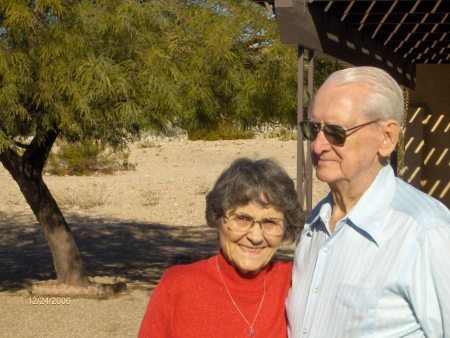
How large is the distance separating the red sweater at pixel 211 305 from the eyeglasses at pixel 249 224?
126mm

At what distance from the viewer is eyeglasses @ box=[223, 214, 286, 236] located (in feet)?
9.62

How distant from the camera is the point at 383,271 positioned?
2.36 metres

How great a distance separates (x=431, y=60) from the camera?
29.4 feet

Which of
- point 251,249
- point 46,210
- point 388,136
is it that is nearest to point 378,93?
point 388,136

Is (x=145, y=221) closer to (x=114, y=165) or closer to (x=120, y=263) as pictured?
(x=120, y=263)

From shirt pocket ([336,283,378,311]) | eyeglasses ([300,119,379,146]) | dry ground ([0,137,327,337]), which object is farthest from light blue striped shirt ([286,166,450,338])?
dry ground ([0,137,327,337])

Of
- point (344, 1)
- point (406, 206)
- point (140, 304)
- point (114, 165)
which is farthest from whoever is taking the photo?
point (114, 165)

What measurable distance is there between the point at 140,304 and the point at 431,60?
425 cm

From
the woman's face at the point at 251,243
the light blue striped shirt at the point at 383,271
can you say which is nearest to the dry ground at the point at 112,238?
the woman's face at the point at 251,243

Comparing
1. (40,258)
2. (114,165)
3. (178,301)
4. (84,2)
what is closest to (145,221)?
(40,258)

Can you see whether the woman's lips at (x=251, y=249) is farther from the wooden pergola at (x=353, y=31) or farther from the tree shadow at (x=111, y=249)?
the tree shadow at (x=111, y=249)

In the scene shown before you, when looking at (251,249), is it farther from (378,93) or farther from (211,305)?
(378,93)

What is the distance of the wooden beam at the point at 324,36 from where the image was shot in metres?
4.80
